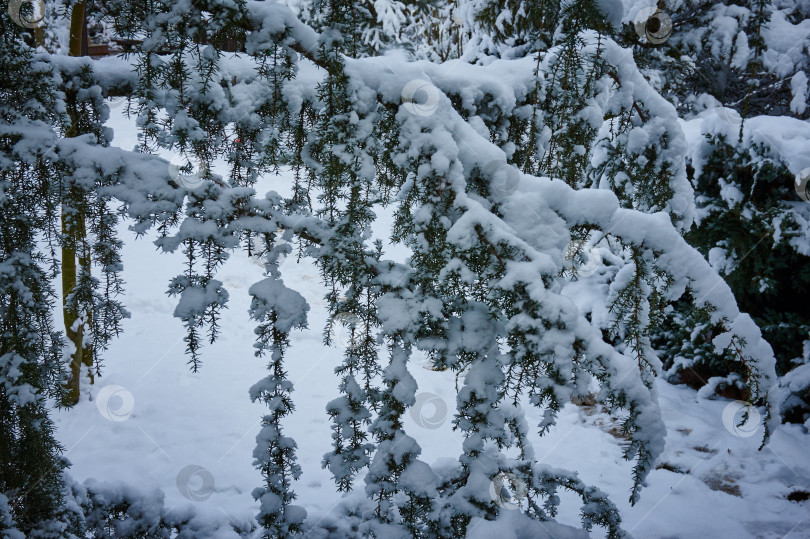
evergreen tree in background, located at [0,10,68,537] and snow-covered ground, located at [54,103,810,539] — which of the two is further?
snow-covered ground, located at [54,103,810,539]

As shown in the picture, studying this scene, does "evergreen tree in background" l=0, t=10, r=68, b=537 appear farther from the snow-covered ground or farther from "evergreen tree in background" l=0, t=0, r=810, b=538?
the snow-covered ground

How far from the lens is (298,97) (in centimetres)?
177

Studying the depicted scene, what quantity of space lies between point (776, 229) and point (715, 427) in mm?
2319

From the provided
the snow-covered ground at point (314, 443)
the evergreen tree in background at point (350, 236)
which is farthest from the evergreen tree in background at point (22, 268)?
the snow-covered ground at point (314, 443)

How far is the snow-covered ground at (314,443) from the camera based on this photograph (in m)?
4.18

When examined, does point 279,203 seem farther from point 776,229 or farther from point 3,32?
point 776,229

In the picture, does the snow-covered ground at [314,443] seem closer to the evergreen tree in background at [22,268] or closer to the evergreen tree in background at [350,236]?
the evergreen tree in background at [22,268]

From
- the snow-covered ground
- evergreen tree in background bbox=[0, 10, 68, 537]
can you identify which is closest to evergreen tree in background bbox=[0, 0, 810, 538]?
evergreen tree in background bbox=[0, 10, 68, 537]

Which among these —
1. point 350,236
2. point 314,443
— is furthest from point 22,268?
point 314,443

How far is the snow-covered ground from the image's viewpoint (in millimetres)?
4180

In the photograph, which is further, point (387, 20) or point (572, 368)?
point (387, 20)

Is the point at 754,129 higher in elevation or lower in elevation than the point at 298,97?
higher

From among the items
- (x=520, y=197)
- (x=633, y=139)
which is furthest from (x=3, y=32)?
(x=633, y=139)

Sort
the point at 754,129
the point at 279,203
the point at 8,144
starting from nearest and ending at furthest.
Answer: the point at 8,144
the point at 279,203
the point at 754,129
